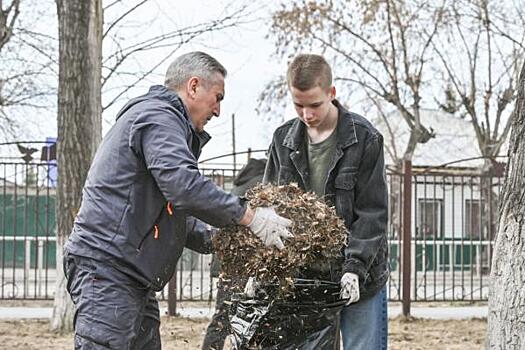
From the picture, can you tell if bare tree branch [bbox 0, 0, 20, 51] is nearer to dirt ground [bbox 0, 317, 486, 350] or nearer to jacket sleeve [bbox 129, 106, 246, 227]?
dirt ground [bbox 0, 317, 486, 350]

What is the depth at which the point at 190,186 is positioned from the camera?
3.05 m

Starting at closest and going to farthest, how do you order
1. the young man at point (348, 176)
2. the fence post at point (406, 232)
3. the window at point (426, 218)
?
the young man at point (348, 176) → the fence post at point (406, 232) → the window at point (426, 218)

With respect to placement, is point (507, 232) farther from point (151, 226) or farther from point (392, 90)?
point (392, 90)

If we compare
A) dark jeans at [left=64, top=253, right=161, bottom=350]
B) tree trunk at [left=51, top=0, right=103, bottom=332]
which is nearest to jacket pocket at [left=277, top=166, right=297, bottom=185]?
dark jeans at [left=64, top=253, right=161, bottom=350]

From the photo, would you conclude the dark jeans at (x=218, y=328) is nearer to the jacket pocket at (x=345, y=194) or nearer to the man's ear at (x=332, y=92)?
the jacket pocket at (x=345, y=194)

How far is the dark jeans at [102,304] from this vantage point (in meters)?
3.17

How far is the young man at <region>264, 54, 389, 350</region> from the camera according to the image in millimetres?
3537

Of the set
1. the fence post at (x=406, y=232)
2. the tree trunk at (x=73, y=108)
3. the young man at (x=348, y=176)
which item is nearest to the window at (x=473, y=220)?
the fence post at (x=406, y=232)

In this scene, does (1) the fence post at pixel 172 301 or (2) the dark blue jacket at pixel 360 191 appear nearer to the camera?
(2) the dark blue jacket at pixel 360 191

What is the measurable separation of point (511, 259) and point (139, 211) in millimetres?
1908

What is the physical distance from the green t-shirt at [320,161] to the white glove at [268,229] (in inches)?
18.2

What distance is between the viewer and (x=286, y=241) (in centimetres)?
329

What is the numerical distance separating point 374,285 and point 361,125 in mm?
676

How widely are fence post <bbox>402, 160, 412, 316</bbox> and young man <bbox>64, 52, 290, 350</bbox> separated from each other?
7.38 meters
